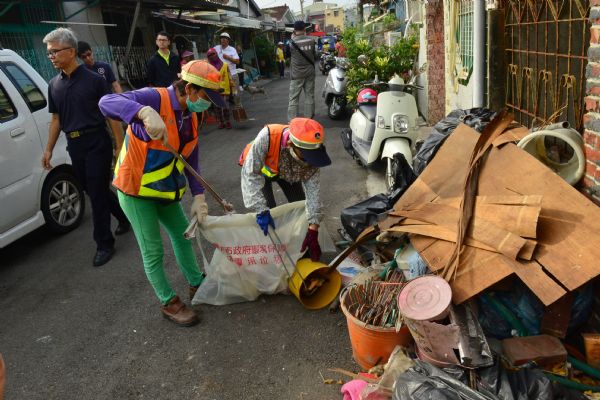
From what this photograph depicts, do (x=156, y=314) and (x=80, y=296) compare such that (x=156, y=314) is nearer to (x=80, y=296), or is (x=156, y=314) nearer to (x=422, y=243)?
(x=80, y=296)

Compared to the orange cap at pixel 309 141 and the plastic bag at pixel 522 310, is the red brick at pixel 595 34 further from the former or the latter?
the orange cap at pixel 309 141

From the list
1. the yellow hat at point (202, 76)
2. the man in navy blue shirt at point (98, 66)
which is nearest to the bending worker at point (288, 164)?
the yellow hat at point (202, 76)

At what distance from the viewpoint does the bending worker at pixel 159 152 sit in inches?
115

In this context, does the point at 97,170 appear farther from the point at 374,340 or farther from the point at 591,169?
the point at 591,169

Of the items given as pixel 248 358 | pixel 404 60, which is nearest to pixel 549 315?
pixel 248 358

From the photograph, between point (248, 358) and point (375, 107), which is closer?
point (248, 358)

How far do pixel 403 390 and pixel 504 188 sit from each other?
4.62 feet

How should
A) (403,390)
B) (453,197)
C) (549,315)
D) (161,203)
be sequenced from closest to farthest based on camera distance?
(403,390)
(549,315)
(453,197)
(161,203)

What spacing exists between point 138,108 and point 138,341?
1.54m

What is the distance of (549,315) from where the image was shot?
2.50m

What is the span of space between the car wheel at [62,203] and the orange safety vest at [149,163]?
7.24 feet

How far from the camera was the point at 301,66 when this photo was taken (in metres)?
8.80

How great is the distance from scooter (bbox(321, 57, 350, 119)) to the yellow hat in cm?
675

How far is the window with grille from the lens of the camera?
6.27 m
